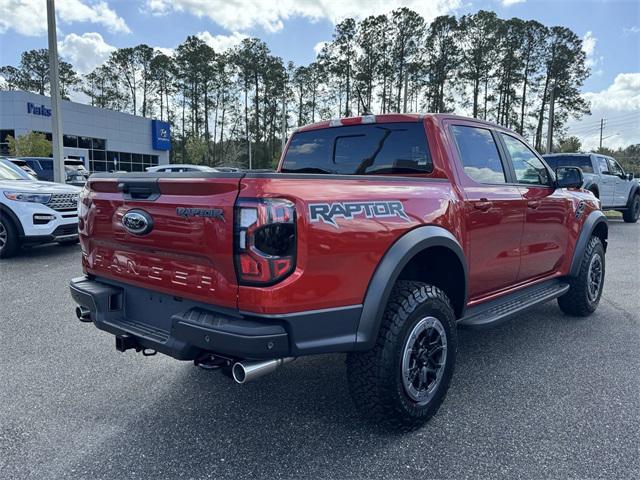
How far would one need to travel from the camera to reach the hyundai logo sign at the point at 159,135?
151 ft

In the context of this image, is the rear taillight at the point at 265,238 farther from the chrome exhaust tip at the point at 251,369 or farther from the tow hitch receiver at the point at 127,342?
the tow hitch receiver at the point at 127,342

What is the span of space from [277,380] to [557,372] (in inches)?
82.4

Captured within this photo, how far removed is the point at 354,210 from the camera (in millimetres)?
2385

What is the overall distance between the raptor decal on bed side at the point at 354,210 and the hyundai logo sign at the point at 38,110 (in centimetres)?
3698

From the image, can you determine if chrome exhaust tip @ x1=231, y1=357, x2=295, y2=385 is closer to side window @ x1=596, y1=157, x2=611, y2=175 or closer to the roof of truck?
the roof of truck

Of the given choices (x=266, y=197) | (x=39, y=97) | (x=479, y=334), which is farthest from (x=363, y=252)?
(x=39, y=97)

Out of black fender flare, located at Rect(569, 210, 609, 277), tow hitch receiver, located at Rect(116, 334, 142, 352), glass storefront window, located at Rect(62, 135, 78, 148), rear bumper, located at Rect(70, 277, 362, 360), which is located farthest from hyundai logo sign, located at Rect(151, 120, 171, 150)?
tow hitch receiver, located at Rect(116, 334, 142, 352)

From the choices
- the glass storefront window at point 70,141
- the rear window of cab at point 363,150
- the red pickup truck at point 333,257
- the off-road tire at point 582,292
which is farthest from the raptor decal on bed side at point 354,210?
the glass storefront window at point 70,141

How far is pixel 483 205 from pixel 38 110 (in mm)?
37425

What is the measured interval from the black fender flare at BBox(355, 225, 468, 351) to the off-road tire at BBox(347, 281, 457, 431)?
126mm

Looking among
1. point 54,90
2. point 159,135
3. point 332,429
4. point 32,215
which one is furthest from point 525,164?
point 159,135

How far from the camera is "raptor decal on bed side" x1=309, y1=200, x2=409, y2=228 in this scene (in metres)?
2.23

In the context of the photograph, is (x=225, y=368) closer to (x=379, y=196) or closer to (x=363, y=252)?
(x=363, y=252)

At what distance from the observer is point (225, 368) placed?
8.09 feet
